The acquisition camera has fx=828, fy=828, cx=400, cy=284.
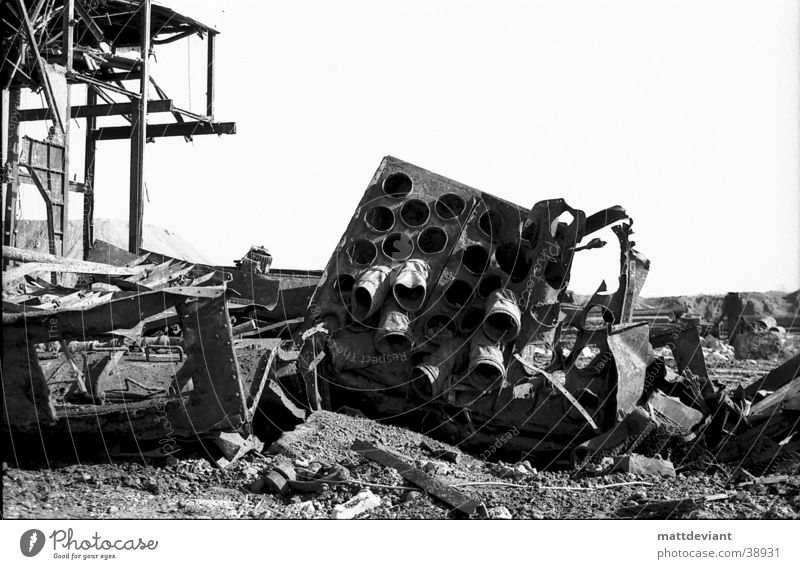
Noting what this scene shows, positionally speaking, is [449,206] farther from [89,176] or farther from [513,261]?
[89,176]

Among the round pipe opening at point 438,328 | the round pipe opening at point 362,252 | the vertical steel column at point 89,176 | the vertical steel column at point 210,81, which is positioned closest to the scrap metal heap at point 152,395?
the round pipe opening at point 438,328

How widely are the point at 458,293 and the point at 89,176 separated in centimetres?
1290

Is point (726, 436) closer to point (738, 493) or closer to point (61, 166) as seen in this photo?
point (738, 493)

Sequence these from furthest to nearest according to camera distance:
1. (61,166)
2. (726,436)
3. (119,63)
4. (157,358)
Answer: (119,63), (61,166), (157,358), (726,436)

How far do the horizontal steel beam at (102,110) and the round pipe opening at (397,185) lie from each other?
9.17 meters

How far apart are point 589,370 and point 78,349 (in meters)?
5.80

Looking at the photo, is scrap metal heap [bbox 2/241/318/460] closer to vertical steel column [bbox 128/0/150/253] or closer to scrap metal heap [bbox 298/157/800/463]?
scrap metal heap [bbox 298/157/800/463]

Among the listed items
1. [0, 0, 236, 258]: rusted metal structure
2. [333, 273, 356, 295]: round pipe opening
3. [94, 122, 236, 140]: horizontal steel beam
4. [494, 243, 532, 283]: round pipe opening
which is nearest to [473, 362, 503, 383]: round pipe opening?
[494, 243, 532, 283]: round pipe opening

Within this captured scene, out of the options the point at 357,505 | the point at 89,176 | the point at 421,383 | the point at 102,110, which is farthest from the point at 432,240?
the point at 89,176

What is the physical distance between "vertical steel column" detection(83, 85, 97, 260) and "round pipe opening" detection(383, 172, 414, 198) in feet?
32.6

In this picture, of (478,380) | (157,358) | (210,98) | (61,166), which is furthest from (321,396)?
(210,98)

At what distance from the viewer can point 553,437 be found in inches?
354

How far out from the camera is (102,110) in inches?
735

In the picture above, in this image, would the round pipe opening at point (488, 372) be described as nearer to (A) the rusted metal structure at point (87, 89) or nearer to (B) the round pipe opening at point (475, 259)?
(B) the round pipe opening at point (475, 259)
